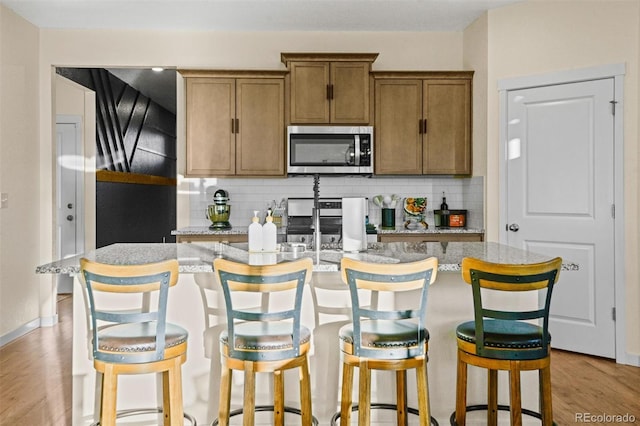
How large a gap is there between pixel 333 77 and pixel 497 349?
123 inches

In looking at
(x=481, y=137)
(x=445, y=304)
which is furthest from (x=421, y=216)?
(x=445, y=304)

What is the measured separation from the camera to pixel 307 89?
4.69 metres

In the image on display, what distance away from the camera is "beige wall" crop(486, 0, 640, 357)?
3885 millimetres

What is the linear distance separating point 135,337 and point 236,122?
286 cm

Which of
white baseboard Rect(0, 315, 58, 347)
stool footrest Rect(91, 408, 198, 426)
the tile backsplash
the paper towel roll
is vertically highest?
the tile backsplash

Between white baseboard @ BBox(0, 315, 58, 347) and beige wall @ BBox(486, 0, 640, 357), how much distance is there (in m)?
4.01

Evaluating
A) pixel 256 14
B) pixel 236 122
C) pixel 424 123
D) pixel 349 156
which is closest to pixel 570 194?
pixel 424 123

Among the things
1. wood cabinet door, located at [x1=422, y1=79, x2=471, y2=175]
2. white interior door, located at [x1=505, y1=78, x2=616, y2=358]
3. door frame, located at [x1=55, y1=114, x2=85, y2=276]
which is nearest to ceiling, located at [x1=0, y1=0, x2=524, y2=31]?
wood cabinet door, located at [x1=422, y1=79, x2=471, y2=175]

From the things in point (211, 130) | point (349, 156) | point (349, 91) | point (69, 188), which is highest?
point (349, 91)

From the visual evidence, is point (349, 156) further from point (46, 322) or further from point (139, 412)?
point (46, 322)

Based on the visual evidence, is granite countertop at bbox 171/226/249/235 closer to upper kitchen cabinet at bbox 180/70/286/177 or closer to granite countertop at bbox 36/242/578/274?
upper kitchen cabinet at bbox 180/70/286/177

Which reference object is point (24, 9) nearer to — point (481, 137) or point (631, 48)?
point (481, 137)

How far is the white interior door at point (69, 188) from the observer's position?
6234mm

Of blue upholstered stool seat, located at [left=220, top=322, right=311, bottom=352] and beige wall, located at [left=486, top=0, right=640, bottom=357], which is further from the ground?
beige wall, located at [left=486, top=0, right=640, bottom=357]
